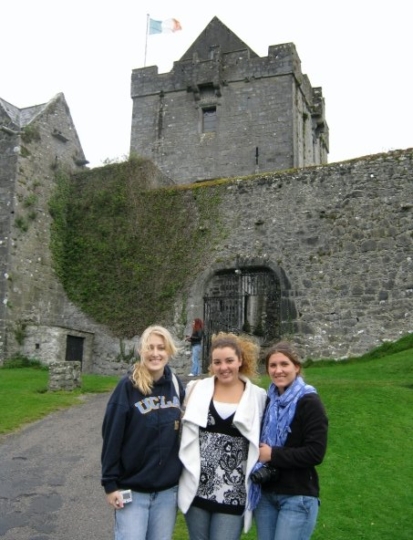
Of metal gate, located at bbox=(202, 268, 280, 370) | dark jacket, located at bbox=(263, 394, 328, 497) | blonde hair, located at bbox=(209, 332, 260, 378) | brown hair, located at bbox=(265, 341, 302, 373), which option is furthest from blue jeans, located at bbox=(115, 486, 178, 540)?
metal gate, located at bbox=(202, 268, 280, 370)

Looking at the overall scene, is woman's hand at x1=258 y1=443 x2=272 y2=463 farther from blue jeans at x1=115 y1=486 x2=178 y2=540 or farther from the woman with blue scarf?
blue jeans at x1=115 y1=486 x2=178 y2=540

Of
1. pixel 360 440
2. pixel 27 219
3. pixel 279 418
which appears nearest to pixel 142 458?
pixel 279 418

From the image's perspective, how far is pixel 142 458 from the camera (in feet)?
12.9

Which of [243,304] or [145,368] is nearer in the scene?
[145,368]

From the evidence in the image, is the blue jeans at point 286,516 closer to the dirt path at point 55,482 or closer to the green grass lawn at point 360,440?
the green grass lawn at point 360,440

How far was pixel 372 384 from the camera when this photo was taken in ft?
35.0

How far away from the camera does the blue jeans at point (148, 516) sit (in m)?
3.83

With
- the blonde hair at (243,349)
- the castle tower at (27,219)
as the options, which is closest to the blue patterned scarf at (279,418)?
the blonde hair at (243,349)

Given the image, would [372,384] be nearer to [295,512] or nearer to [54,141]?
[295,512]

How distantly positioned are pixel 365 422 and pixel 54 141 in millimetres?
16259

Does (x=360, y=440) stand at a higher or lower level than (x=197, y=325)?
lower

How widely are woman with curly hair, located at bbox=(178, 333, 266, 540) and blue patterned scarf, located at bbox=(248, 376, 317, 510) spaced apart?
2.4 inches

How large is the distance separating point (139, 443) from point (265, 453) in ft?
2.82

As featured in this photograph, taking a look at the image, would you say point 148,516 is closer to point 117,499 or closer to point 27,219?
point 117,499
